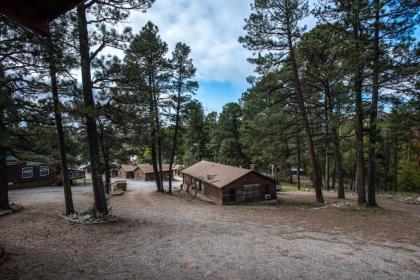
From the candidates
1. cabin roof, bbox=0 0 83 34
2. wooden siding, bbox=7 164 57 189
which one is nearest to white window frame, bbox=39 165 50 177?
wooden siding, bbox=7 164 57 189

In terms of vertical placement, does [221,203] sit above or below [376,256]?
below

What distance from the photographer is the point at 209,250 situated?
6141 mm

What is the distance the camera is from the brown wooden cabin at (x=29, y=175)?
1035 inches

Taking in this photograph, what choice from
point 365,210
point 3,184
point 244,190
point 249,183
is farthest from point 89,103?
point 249,183

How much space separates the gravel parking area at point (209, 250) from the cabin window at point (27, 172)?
872 inches

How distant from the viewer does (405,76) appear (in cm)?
1070

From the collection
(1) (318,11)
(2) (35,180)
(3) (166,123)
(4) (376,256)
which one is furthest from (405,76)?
(2) (35,180)

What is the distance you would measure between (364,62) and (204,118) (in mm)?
39552

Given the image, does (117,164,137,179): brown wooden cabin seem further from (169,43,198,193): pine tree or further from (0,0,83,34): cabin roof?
(0,0,83,34): cabin roof

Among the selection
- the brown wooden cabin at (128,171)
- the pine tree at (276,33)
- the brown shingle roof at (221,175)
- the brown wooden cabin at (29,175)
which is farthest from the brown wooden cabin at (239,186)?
the brown wooden cabin at (128,171)

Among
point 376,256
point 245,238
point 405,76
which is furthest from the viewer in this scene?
point 405,76

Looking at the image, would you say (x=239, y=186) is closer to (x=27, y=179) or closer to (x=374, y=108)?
(x=374, y=108)

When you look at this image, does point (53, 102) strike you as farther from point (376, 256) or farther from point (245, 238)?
point (376, 256)

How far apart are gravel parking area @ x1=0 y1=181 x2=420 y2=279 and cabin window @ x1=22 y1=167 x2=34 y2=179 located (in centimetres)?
2214
